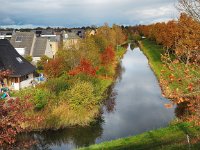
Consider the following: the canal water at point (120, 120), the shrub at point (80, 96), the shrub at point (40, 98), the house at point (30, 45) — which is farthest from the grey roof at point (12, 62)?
the house at point (30, 45)

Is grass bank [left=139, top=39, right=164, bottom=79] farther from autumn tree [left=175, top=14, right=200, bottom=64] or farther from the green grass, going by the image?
autumn tree [left=175, top=14, right=200, bottom=64]

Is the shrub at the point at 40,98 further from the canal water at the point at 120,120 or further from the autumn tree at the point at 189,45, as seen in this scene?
the autumn tree at the point at 189,45

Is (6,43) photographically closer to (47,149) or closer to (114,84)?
(114,84)

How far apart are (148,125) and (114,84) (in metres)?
21.1

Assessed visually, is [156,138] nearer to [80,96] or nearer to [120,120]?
[120,120]

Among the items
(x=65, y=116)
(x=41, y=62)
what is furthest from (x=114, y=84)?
(x=65, y=116)

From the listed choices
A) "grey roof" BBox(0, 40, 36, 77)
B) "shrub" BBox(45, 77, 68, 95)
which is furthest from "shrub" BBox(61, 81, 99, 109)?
"grey roof" BBox(0, 40, 36, 77)

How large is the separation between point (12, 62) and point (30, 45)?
2069 centimetres

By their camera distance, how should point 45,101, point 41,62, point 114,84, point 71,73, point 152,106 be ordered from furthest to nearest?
point 41,62, point 114,84, point 71,73, point 152,106, point 45,101

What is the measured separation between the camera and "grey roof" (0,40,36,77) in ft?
137

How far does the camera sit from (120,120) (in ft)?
104

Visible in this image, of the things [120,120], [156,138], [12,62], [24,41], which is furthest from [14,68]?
[156,138]

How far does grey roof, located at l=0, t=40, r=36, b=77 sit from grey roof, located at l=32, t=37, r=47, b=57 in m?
15.7

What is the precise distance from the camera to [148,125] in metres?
29.6
